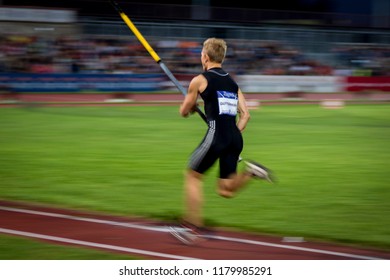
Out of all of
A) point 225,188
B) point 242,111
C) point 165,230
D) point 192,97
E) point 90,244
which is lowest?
point 90,244

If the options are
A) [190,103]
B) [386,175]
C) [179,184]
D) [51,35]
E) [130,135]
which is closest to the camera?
[190,103]

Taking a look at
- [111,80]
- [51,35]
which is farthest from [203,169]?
[51,35]

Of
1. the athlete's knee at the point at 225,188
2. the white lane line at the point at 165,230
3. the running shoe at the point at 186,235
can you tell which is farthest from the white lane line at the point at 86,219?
the athlete's knee at the point at 225,188

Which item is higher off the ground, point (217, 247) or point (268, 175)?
point (268, 175)

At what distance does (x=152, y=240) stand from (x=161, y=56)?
28.7m

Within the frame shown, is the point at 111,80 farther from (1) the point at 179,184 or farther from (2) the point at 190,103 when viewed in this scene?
(2) the point at 190,103

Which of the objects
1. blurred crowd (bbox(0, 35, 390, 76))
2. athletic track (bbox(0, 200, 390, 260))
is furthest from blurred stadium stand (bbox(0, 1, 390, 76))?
athletic track (bbox(0, 200, 390, 260))

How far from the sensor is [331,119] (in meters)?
20.8

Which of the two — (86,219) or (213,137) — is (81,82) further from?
(213,137)

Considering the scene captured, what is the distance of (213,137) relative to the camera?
666cm

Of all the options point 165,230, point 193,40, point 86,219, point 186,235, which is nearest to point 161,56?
point 193,40

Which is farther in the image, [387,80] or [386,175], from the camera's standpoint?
[387,80]

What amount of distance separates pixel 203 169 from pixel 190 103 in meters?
0.65

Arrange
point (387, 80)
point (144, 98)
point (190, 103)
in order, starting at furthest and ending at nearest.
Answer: point (387, 80), point (144, 98), point (190, 103)
